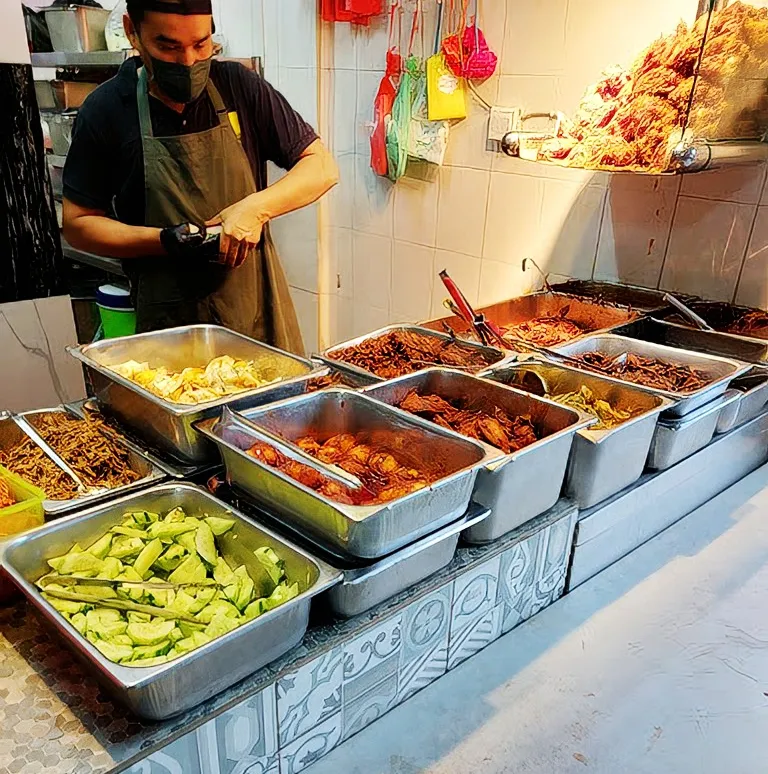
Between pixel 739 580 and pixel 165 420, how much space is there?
1097mm

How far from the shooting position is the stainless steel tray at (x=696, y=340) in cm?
171

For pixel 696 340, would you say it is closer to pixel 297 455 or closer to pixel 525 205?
pixel 525 205

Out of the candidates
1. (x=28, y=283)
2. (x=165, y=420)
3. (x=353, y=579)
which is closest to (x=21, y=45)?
(x=28, y=283)

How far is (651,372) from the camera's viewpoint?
5.08ft

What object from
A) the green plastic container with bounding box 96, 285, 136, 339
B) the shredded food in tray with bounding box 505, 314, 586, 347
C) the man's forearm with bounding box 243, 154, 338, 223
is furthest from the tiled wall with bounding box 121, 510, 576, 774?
the green plastic container with bounding box 96, 285, 136, 339

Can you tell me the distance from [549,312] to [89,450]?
55.2 inches

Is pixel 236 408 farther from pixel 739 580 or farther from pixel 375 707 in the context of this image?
pixel 739 580

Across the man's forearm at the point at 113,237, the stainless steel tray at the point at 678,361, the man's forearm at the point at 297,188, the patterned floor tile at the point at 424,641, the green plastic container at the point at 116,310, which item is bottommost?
the green plastic container at the point at 116,310

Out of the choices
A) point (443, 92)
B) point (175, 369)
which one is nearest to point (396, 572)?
point (175, 369)

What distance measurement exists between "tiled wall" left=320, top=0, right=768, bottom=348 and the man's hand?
→ 0.90 metres

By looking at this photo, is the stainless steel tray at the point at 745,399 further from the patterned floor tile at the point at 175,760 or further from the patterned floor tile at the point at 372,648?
the patterned floor tile at the point at 175,760

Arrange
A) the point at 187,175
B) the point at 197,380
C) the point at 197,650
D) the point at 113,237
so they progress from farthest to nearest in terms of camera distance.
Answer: the point at 187,175
the point at 113,237
the point at 197,380
the point at 197,650

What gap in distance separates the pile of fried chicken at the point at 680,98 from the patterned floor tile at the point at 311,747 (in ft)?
4.37

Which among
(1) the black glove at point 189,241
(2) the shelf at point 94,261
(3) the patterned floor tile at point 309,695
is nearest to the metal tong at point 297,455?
(3) the patterned floor tile at point 309,695
